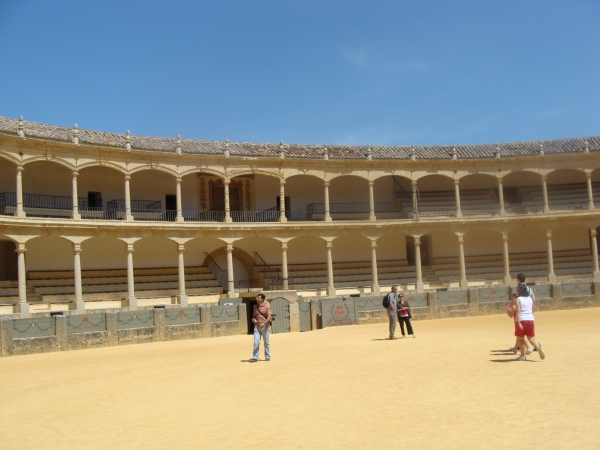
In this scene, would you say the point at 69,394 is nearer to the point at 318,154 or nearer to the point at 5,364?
the point at 5,364

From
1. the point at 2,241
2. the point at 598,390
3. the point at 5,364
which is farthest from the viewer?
the point at 2,241

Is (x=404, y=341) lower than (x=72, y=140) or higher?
lower

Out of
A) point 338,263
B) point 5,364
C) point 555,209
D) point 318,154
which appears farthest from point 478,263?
point 5,364

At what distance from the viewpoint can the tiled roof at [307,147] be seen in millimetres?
28469

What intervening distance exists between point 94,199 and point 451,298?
58.9 ft

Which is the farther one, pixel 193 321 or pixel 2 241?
pixel 2 241

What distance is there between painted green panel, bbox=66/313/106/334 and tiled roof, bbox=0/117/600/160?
10783 mm

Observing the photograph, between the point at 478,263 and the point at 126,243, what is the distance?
2029 cm

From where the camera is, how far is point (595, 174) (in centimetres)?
3778

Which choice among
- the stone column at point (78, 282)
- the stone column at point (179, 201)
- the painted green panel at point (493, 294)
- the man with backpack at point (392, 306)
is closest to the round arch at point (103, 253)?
the stone column at point (78, 282)

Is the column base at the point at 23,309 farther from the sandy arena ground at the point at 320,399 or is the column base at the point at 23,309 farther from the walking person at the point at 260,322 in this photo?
the walking person at the point at 260,322

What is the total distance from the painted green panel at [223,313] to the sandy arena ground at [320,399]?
5883 millimetres

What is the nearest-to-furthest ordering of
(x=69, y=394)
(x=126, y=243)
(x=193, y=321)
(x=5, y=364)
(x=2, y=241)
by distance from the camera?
(x=69, y=394), (x=5, y=364), (x=193, y=321), (x=2, y=241), (x=126, y=243)

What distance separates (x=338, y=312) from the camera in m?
23.8
